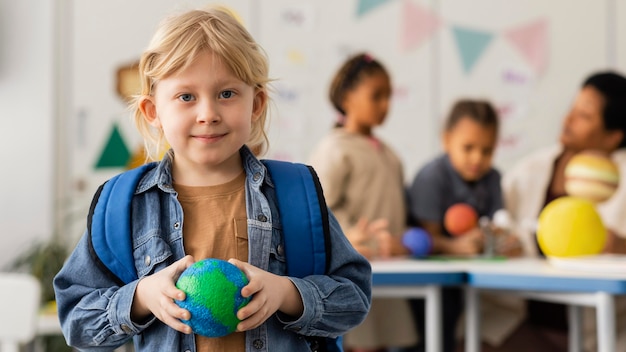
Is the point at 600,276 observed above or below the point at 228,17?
below

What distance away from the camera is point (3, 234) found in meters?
4.48

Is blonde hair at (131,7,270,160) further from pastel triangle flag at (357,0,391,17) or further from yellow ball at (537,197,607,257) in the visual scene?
pastel triangle flag at (357,0,391,17)

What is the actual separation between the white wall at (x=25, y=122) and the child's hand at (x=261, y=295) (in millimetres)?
3513

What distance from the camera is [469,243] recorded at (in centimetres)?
331

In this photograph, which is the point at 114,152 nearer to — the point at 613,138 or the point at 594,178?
the point at 613,138

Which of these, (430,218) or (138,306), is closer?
(138,306)

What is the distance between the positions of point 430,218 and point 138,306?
7.29 feet

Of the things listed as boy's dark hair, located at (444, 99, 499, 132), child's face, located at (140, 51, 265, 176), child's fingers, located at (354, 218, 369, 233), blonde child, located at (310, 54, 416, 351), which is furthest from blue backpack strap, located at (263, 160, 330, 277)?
boy's dark hair, located at (444, 99, 499, 132)

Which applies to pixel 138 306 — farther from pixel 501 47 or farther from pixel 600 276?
pixel 501 47

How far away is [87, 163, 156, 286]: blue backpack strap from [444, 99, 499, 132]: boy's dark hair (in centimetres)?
229

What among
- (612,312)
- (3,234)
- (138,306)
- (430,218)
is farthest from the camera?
(3,234)

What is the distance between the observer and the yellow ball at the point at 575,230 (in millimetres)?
2717

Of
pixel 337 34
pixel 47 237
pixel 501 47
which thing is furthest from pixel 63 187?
pixel 501 47

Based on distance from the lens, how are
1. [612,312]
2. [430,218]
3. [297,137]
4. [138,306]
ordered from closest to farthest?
[138,306]
[612,312]
[430,218]
[297,137]
